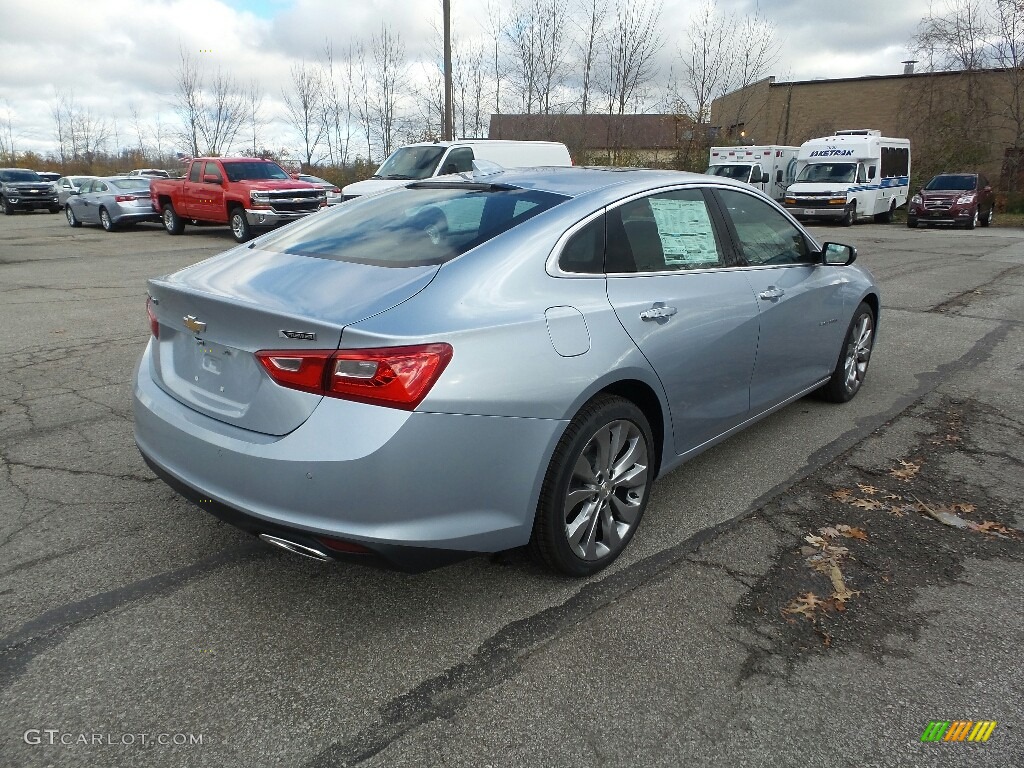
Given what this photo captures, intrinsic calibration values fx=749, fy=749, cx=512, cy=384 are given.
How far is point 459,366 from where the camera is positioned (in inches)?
98.0

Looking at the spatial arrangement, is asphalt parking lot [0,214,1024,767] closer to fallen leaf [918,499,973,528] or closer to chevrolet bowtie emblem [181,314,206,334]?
fallen leaf [918,499,973,528]

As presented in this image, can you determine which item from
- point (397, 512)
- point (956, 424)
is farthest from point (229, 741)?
point (956, 424)

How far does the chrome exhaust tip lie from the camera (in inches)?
98.4

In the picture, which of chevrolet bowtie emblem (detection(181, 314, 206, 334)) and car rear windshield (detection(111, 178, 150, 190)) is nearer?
chevrolet bowtie emblem (detection(181, 314, 206, 334))

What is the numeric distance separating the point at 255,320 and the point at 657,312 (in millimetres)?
1682

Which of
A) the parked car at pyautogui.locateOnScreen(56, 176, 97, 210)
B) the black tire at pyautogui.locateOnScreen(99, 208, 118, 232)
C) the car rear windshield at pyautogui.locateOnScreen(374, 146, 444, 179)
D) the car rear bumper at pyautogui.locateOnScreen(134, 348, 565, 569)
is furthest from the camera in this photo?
the parked car at pyautogui.locateOnScreen(56, 176, 97, 210)

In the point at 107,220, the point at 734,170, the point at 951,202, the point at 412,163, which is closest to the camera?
the point at 412,163

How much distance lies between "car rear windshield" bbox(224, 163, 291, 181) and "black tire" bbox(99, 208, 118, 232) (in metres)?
6.09

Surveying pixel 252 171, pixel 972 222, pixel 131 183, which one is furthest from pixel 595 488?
pixel 972 222

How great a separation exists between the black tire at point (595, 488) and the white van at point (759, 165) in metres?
27.1

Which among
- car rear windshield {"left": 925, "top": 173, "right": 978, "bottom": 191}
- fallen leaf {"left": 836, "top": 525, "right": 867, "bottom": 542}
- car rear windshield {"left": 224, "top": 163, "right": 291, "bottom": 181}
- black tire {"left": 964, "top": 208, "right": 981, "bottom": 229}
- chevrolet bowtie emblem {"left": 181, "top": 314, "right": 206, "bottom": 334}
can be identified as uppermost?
car rear windshield {"left": 925, "top": 173, "right": 978, "bottom": 191}

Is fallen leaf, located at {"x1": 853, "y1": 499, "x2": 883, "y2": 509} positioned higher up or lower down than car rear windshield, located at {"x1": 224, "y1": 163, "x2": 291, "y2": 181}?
lower down

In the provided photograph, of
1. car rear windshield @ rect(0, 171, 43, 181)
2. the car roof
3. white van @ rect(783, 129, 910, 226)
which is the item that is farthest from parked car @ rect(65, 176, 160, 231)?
the car roof

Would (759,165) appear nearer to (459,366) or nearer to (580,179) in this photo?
(580,179)
